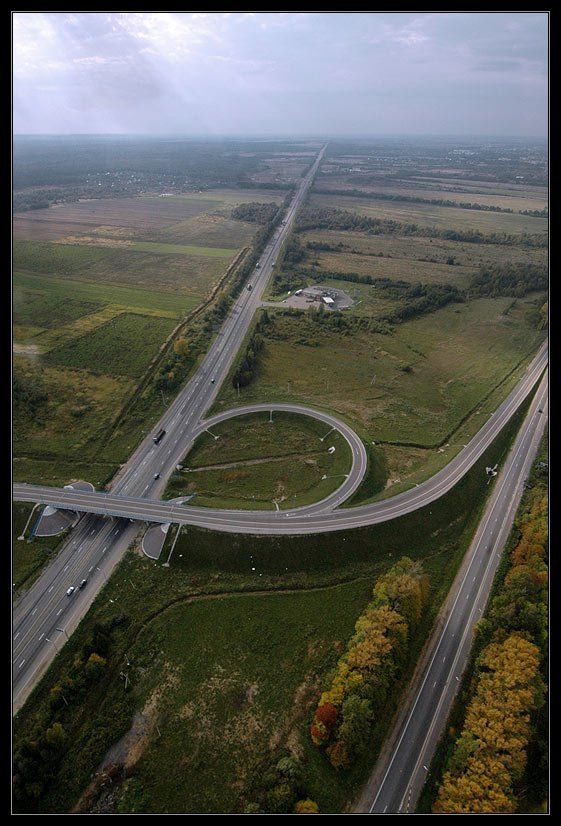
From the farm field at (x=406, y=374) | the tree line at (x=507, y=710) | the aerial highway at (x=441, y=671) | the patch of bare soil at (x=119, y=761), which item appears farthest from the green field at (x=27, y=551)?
the tree line at (x=507, y=710)

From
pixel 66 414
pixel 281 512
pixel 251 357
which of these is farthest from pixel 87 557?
pixel 251 357

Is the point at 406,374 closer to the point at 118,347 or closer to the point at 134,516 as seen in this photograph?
the point at 134,516

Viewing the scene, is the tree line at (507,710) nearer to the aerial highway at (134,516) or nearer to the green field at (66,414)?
the aerial highway at (134,516)

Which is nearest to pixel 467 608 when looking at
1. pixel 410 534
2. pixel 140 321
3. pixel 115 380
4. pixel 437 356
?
pixel 410 534

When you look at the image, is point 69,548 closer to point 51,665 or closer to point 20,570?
point 20,570

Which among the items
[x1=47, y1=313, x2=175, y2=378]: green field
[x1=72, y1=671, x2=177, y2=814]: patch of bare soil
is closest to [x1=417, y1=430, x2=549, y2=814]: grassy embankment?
[x1=72, y1=671, x2=177, y2=814]: patch of bare soil

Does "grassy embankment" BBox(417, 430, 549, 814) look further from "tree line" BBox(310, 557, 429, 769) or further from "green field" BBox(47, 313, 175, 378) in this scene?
"green field" BBox(47, 313, 175, 378)

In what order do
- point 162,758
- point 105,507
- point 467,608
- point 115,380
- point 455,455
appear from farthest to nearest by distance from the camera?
point 115,380
point 455,455
point 105,507
point 467,608
point 162,758
